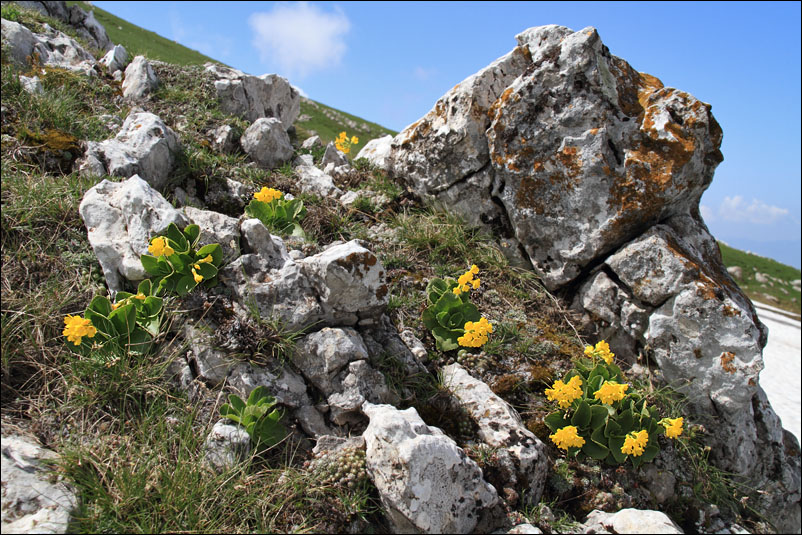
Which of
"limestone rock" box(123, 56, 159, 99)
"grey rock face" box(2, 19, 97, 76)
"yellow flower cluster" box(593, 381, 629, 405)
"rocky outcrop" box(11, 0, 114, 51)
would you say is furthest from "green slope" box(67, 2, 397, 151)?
"yellow flower cluster" box(593, 381, 629, 405)

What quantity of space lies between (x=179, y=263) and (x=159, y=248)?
0.25m

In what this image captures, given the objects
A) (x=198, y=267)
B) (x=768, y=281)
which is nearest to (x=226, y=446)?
(x=198, y=267)

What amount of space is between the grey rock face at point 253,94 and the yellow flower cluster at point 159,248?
227 inches

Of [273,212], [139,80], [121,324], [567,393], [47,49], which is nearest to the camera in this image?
[121,324]

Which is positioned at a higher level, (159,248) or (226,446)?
(159,248)

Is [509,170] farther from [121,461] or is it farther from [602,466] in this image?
[121,461]

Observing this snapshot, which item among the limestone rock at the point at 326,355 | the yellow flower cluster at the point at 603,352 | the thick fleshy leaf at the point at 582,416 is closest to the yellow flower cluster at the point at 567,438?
the thick fleshy leaf at the point at 582,416

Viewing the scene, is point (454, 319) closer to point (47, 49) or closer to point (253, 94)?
point (253, 94)

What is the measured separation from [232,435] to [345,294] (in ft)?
5.91

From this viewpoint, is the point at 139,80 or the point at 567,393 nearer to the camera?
the point at 567,393

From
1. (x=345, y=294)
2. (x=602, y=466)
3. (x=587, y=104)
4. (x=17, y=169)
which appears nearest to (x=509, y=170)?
(x=587, y=104)

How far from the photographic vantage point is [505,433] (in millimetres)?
4703

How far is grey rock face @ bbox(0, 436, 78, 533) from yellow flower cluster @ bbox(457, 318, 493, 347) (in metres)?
3.95

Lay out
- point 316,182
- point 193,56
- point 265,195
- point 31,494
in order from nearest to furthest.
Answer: point 31,494, point 265,195, point 316,182, point 193,56
